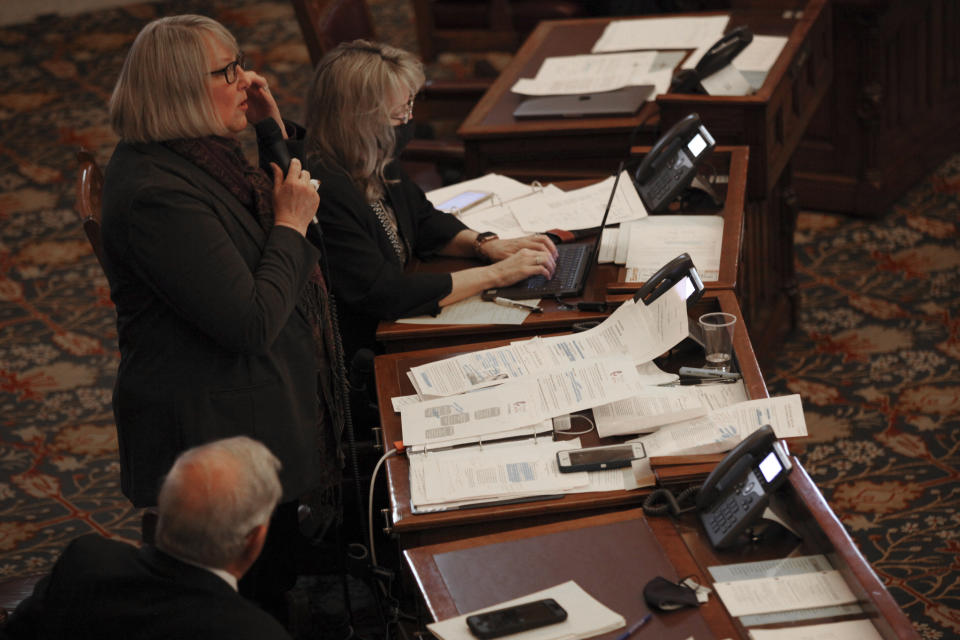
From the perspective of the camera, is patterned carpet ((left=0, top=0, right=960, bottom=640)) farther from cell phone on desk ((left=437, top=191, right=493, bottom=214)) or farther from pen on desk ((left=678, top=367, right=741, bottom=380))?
cell phone on desk ((left=437, top=191, right=493, bottom=214))

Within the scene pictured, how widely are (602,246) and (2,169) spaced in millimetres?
4351

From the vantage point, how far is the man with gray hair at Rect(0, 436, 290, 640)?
5.31 ft

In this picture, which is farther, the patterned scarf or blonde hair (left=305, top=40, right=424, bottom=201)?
blonde hair (left=305, top=40, right=424, bottom=201)

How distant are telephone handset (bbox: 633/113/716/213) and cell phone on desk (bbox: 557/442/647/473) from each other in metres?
1.05

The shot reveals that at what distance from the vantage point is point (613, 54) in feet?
13.4

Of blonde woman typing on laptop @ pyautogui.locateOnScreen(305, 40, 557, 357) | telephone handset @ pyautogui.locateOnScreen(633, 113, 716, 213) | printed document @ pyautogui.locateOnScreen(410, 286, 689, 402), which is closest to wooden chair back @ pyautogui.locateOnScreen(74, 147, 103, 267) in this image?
blonde woman typing on laptop @ pyautogui.locateOnScreen(305, 40, 557, 357)

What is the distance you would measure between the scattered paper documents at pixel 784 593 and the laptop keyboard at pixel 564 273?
1.12 meters

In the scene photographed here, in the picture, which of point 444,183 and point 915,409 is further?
point 444,183

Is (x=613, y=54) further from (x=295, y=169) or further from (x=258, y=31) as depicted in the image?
(x=258, y=31)

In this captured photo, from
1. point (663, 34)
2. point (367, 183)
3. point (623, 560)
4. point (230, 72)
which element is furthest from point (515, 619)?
point (663, 34)

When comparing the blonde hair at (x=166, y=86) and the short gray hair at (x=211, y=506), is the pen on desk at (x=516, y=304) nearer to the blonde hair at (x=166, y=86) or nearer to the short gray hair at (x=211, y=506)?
the blonde hair at (x=166, y=86)

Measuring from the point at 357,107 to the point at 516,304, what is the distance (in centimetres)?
60

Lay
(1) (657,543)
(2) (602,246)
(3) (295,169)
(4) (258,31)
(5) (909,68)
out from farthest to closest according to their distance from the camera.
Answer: (4) (258,31) < (5) (909,68) < (2) (602,246) < (3) (295,169) < (1) (657,543)

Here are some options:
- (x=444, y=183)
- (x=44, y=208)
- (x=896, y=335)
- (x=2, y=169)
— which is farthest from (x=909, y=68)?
(x=2, y=169)
